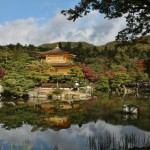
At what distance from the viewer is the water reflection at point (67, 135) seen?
16.0 metres

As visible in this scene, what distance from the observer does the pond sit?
49.9 ft

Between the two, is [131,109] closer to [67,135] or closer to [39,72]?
[67,135]

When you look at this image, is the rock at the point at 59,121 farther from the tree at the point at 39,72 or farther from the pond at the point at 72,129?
the tree at the point at 39,72

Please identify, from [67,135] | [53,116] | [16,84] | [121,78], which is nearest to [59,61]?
[121,78]

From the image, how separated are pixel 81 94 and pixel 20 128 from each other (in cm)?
2391

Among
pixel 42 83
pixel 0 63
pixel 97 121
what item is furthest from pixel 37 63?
pixel 97 121

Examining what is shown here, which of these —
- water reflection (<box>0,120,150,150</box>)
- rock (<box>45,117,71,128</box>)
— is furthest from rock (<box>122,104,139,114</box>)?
rock (<box>45,117,71,128</box>)

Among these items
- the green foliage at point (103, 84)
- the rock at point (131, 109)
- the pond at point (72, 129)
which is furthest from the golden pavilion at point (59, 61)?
the rock at point (131, 109)

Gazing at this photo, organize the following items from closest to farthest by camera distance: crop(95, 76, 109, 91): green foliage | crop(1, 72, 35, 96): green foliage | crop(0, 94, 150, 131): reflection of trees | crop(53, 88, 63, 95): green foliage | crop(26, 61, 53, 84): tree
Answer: crop(0, 94, 150, 131): reflection of trees, crop(1, 72, 35, 96): green foliage, crop(53, 88, 63, 95): green foliage, crop(26, 61, 53, 84): tree, crop(95, 76, 109, 91): green foliage

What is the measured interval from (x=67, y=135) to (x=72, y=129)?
6.22ft

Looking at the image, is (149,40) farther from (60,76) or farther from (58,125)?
(60,76)

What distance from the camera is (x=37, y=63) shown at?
45.8m

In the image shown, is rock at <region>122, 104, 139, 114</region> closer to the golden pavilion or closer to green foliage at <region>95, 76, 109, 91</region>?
the golden pavilion

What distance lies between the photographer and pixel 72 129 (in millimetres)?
20453
